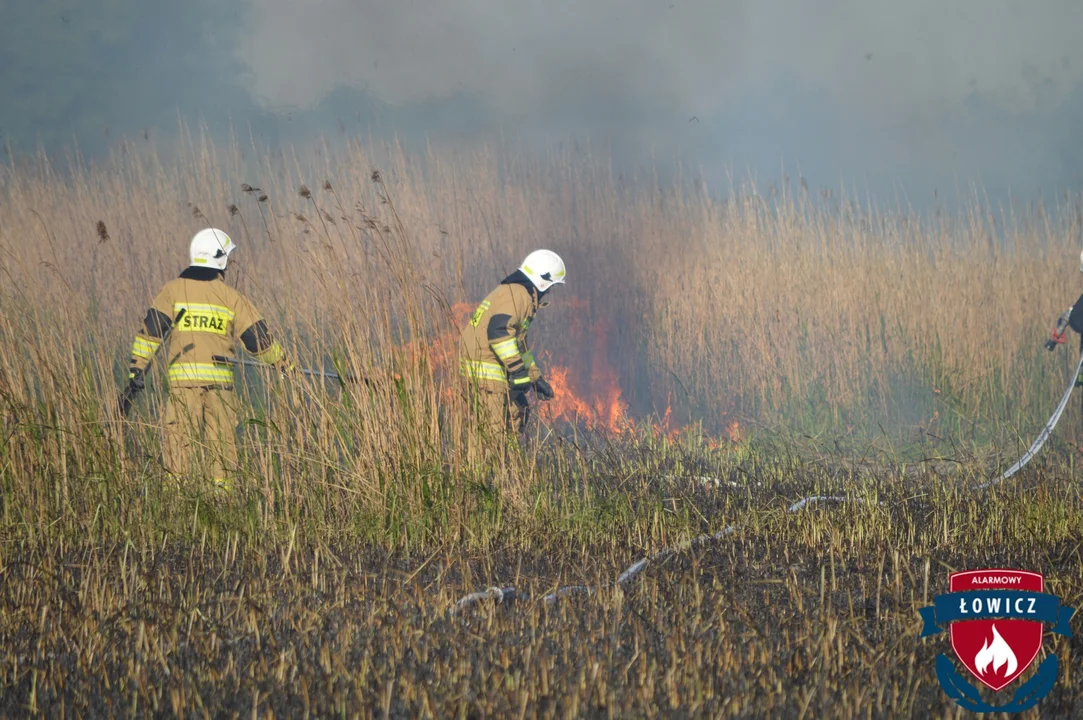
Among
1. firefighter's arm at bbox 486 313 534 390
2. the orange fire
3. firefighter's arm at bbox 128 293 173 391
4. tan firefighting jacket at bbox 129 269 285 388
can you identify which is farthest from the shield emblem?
the orange fire

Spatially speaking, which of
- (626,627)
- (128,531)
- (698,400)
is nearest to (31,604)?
(128,531)

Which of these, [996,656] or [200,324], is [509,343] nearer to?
[200,324]

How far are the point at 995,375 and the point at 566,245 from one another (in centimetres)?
410

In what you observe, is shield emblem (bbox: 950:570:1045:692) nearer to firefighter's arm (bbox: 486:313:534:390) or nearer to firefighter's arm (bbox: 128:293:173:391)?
firefighter's arm (bbox: 486:313:534:390)

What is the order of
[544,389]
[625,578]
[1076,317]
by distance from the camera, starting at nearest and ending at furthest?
1. [625,578]
2. [544,389]
3. [1076,317]

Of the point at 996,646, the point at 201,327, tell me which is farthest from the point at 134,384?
the point at 996,646

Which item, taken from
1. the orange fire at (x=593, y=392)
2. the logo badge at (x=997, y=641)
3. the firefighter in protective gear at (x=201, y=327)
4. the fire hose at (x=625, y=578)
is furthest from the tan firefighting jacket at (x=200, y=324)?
the logo badge at (x=997, y=641)

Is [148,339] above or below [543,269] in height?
below

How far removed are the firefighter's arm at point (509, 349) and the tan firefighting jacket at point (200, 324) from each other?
1374 millimetres

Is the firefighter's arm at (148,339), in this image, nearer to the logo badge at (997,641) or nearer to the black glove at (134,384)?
the black glove at (134,384)

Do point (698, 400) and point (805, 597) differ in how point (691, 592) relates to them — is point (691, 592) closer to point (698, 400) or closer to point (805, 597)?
point (805, 597)

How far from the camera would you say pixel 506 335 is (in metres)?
6.39

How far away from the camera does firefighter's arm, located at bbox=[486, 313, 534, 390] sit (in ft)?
20.6

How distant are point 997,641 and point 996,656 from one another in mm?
39
